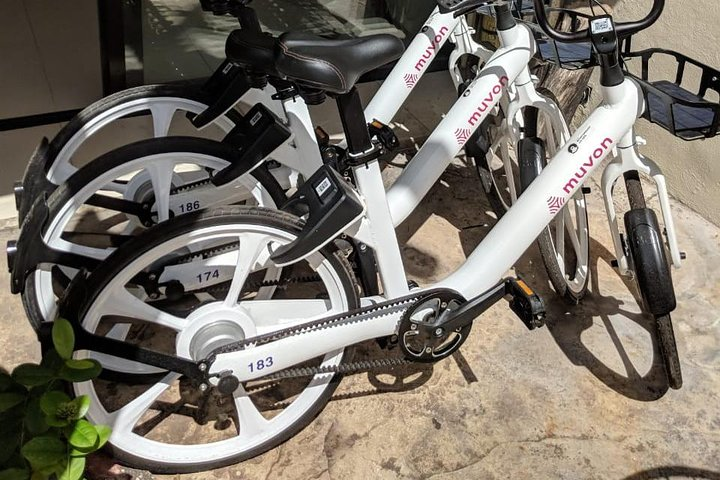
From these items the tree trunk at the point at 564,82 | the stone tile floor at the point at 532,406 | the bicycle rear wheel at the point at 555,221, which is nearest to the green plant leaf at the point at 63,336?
the stone tile floor at the point at 532,406

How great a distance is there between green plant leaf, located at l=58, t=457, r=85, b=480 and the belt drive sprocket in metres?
1.02

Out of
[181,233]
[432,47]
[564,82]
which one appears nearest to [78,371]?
[181,233]

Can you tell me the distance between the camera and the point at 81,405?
1.76m

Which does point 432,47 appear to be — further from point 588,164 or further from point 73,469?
point 73,469

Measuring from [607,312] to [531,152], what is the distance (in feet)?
2.77

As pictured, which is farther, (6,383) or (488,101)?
(488,101)

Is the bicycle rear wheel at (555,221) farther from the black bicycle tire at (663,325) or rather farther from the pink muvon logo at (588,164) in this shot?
the pink muvon logo at (588,164)

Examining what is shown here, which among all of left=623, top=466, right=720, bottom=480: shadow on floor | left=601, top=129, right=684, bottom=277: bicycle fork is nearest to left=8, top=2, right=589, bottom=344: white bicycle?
left=601, top=129, right=684, bottom=277: bicycle fork

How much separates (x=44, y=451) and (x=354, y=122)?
4.03 feet

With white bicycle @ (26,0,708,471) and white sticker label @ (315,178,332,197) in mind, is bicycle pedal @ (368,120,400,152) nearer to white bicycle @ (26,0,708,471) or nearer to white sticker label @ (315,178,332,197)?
white bicycle @ (26,0,708,471)

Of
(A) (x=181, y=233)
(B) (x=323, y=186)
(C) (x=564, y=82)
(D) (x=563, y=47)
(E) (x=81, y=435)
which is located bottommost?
(E) (x=81, y=435)

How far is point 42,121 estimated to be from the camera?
3012 millimetres

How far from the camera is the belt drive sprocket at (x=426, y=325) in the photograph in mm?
2090

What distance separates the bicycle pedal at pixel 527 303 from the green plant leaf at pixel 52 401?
1.41 meters
